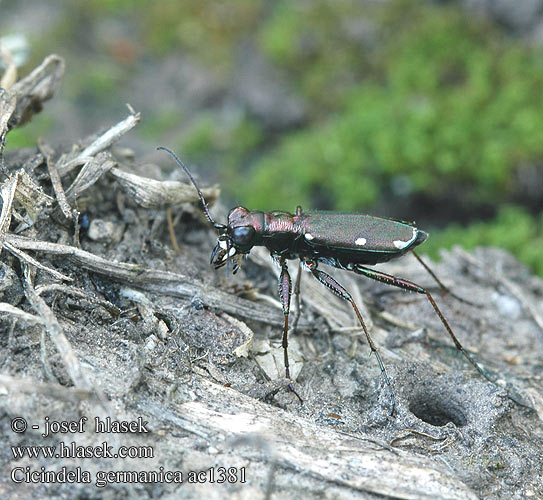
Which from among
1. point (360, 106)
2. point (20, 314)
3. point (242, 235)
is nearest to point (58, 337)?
point (20, 314)

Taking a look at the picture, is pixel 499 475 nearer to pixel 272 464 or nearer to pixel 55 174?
pixel 272 464

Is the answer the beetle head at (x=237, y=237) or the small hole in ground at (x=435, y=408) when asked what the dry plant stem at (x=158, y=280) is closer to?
the beetle head at (x=237, y=237)

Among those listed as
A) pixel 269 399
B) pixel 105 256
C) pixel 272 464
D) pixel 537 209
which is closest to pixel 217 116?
pixel 537 209

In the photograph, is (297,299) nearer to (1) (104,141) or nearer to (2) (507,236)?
(1) (104,141)

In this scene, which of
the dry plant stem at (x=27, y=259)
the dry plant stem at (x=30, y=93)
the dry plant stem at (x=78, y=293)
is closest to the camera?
the dry plant stem at (x=78, y=293)

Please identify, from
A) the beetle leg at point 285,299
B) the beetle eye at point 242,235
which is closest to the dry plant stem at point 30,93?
the beetle eye at point 242,235

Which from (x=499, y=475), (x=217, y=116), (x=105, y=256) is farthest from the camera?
(x=217, y=116)

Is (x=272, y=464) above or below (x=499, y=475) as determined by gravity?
below
